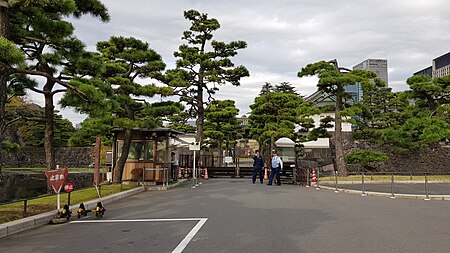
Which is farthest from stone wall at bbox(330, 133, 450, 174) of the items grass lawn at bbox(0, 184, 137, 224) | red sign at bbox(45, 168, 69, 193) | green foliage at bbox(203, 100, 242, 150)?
red sign at bbox(45, 168, 69, 193)

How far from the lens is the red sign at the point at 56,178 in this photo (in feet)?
27.9

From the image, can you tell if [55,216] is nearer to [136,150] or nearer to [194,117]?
[136,150]

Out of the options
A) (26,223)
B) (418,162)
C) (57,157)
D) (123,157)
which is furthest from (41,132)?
(26,223)

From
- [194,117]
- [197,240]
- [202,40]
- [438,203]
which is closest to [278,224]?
[197,240]

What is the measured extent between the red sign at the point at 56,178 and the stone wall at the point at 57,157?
38281 mm

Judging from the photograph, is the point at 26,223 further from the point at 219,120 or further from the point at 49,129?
the point at 219,120

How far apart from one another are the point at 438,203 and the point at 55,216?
11.1 metres

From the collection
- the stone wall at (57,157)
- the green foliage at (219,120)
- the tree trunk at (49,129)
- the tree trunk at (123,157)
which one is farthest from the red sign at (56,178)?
the stone wall at (57,157)

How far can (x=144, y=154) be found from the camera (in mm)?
17875

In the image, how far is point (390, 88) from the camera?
3384cm

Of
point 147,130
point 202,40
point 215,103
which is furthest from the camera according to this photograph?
point 215,103

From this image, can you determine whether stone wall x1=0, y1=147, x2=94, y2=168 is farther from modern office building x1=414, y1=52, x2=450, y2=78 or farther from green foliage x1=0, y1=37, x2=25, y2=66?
green foliage x1=0, y1=37, x2=25, y2=66

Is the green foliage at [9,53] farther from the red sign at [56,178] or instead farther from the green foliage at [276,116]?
the green foliage at [276,116]

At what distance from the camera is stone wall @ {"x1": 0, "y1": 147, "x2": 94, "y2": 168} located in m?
42.5
